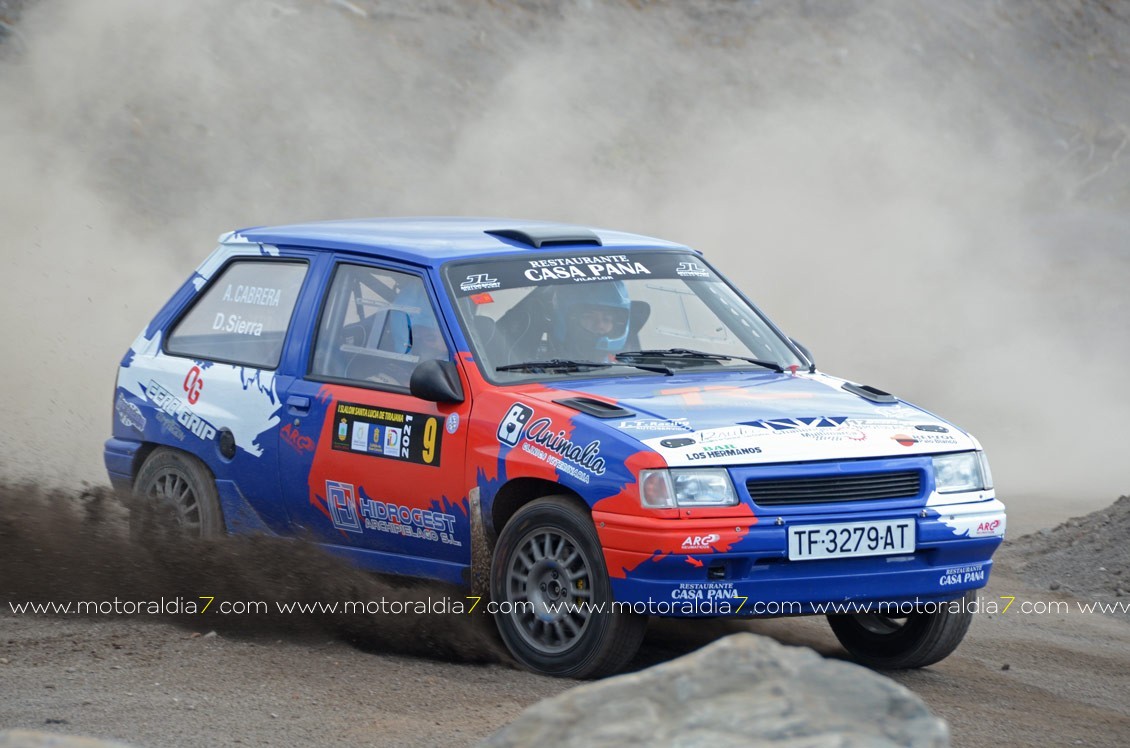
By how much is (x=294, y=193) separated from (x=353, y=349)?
1465 cm

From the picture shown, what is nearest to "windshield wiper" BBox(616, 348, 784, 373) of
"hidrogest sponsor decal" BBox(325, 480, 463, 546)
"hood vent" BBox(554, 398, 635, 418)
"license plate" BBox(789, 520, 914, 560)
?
"hood vent" BBox(554, 398, 635, 418)

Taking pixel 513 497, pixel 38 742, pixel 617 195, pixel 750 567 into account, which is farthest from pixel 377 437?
pixel 617 195

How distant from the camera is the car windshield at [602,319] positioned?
6.63 meters

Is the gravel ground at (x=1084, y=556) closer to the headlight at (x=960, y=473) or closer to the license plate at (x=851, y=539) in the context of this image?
the headlight at (x=960, y=473)

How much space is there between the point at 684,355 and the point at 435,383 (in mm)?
1217

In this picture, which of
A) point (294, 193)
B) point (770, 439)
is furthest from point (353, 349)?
point (294, 193)

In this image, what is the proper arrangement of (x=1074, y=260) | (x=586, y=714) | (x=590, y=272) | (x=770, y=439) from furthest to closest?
1. (x=1074, y=260)
2. (x=590, y=272)
3. (x=770, y=439)
4. (x=586, y=714)

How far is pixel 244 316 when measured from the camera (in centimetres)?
756

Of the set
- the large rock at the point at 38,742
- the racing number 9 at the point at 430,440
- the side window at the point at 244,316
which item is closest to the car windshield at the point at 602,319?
the racing number 9 at the point at 430,440

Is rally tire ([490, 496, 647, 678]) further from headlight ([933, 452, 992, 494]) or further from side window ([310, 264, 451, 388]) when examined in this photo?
headlight ([933, 452, 992, 494])

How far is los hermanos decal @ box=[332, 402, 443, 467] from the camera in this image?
6.41 meters

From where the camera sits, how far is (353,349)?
6.95 metres

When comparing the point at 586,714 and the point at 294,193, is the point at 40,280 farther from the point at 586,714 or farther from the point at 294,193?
the point at 586,714

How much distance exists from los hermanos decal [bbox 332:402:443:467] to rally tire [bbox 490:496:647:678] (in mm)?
550
